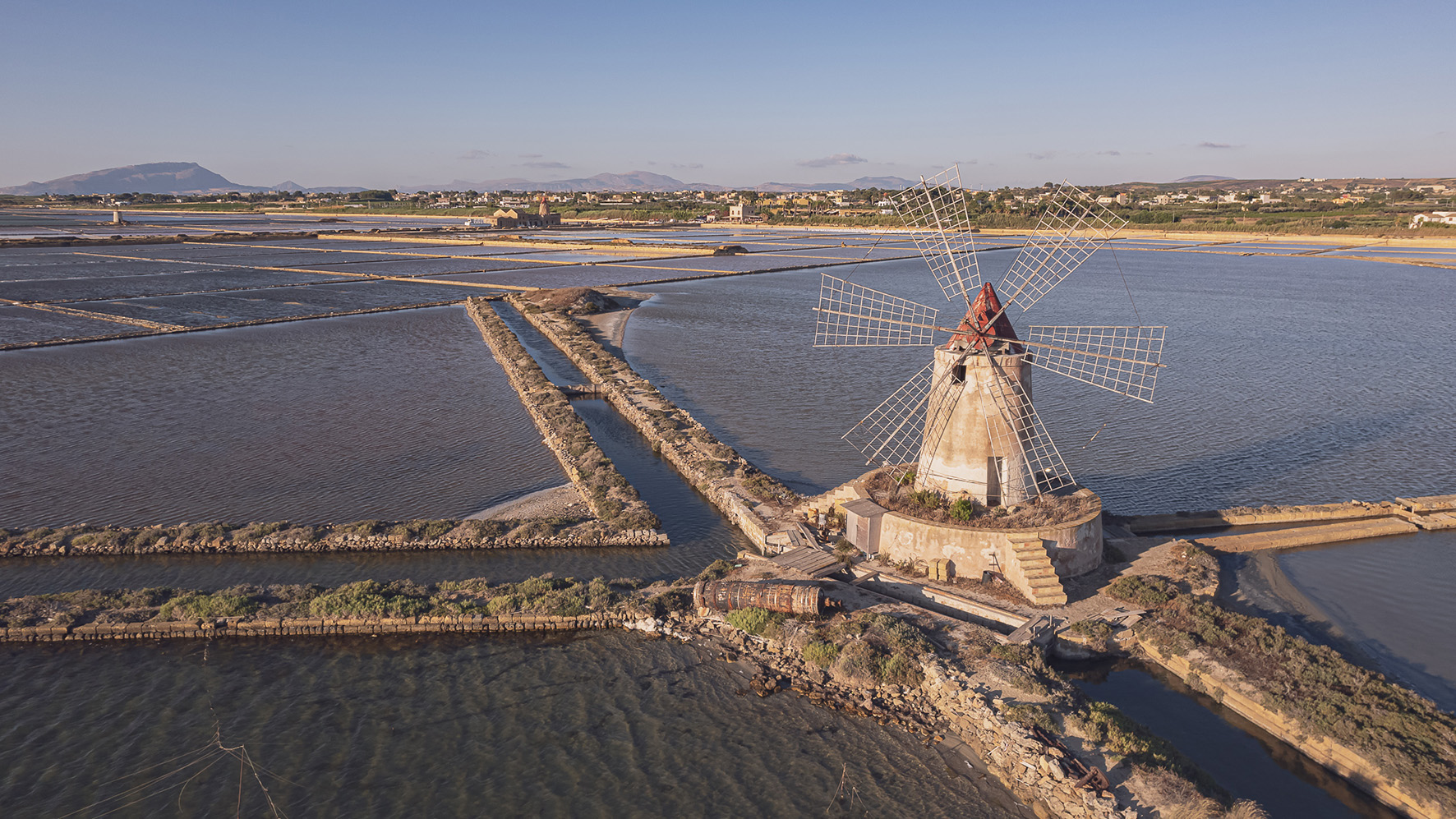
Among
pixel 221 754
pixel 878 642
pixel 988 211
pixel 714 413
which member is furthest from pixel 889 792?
pixel 988 211

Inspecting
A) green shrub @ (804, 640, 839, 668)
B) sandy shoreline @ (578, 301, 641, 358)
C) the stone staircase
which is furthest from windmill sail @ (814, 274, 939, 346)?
sandy shoreline @ (578, 301, 641, 358)

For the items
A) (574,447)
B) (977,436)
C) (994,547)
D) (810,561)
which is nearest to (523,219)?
(574,447)

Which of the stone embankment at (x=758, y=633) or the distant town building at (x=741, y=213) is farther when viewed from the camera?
the distant town building at (x=741, y=213)

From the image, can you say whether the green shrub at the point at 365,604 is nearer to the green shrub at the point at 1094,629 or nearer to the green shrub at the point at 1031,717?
the green shrub at the point at 1031,717

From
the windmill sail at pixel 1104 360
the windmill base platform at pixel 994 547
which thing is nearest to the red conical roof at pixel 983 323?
the windmill sail at pixel 1104 360

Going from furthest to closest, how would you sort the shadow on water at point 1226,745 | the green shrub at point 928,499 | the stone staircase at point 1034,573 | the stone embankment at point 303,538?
the stone embankment at point 303,538
the green shrub at point 928,499
the stone staircase at point 1034,573
the shadow on water at point 1226,745

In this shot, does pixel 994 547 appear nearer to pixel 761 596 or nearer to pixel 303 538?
pixel 761 596

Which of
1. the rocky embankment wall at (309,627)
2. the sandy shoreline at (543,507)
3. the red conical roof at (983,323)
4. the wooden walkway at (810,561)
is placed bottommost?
the rocky embankment wall at (309,627)
